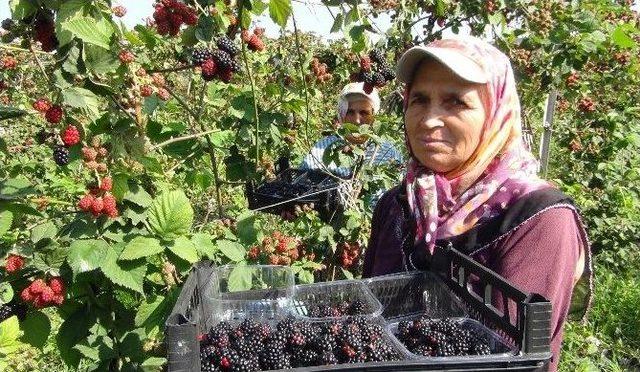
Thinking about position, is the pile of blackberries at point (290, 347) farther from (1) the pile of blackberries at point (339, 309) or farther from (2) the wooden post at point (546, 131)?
(2) the wooden post at point (546, 131)

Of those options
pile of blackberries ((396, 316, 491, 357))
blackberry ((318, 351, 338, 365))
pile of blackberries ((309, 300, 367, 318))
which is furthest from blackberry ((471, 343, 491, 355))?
pile of blackberries ((309, 300, 367, 318))

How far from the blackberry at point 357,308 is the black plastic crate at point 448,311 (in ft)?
0.19

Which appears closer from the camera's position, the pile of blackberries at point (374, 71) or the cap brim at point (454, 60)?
the cap brim at point (454, 60)

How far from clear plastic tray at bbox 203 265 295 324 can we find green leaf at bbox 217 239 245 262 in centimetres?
27

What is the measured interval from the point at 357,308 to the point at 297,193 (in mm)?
1539

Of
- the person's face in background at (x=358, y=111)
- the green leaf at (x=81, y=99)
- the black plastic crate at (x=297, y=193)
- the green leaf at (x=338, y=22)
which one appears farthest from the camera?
the person's face in background at (x=358, y=111)

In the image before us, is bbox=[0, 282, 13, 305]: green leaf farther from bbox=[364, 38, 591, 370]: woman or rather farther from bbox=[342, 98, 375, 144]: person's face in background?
bbox=[342, 98, 375, 144]: person's face in background

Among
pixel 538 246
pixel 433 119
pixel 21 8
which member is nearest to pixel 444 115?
pixel 433 119

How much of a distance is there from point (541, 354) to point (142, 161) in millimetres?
1073

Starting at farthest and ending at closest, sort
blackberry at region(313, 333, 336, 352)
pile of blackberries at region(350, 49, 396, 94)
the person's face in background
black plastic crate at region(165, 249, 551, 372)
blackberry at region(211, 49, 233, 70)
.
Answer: the person's face in background → pile of blackberries at region(350, 49, 396, 94) → blackberry at region(211, 49, 233, 70) → blackberry at region(313, 333, 336, 352) → black plastic crate at region(165, 249, 551, 372)

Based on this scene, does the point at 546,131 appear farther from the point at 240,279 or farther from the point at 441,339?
the point at 441,339

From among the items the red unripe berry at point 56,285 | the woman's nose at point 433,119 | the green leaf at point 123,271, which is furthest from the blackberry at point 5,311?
the woman's nose at point 433,119

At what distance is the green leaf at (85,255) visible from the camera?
A: 1495 millimetres

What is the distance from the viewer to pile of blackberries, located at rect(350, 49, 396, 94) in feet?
8.17
